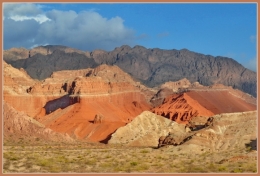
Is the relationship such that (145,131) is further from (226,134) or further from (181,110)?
(181,110)

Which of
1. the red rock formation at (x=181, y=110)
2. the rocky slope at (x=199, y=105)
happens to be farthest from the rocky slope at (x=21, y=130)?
the red rock formation at (x=181, y=110)

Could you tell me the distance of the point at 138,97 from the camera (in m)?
146

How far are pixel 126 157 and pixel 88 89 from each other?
80490 millimetres

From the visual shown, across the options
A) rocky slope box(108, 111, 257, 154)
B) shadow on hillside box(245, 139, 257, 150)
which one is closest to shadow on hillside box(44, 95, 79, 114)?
rocky slope box(108, 111, 257, 154)

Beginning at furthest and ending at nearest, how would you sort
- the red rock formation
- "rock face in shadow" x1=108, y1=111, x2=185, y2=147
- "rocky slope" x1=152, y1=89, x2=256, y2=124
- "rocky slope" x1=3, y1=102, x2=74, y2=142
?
"rocky slope" x1=152, y1=89, x2=256, y2=124, the red rock formation, "rock face in shadow" x1=108, y1=111, x2=185, y2=147, "rocky slope" x1=3, y1=102, x2=74, y2=142

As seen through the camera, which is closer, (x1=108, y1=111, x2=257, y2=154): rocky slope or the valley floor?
the valley floor

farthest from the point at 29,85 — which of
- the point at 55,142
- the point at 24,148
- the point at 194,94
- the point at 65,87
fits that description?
the point at 24,148

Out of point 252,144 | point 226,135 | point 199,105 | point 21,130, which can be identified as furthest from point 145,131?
point 199,105

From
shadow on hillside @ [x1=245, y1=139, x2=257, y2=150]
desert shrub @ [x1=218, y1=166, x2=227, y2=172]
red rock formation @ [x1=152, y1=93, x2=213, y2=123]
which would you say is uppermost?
red rock formation @ [x1=152, y1=93, x2=213, y2=123]

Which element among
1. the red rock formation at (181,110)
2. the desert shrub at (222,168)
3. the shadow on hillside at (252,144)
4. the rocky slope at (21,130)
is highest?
the red rock formation at (181,110)

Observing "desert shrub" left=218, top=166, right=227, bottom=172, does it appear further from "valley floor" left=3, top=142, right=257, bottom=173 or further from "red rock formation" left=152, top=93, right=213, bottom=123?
"red rock formation" left=152, top=93, right=213, bottom=123

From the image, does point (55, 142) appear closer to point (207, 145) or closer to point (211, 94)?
point (207, 145)

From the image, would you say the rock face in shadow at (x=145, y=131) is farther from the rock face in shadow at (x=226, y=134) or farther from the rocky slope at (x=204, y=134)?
the rock face in shadow at (x=226, y=134)

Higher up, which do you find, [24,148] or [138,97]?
[138,97]
